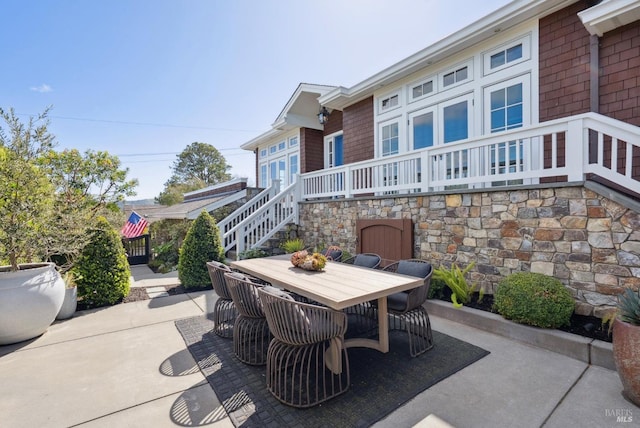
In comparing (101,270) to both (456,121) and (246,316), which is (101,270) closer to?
(246,316)

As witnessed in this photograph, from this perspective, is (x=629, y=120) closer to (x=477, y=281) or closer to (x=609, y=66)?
(x=609, y=66)

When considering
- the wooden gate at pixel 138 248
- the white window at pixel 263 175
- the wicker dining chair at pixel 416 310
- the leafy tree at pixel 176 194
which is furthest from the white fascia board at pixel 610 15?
the leafy tree at pixel 176 194

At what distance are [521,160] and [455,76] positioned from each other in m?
2.33

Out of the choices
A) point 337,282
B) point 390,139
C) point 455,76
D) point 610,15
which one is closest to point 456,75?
point 455,76

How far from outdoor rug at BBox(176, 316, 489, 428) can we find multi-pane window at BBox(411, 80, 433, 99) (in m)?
5.34

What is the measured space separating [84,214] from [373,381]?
449 cm

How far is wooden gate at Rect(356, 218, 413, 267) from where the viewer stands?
5.22m

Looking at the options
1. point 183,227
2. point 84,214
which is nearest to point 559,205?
point 84,214

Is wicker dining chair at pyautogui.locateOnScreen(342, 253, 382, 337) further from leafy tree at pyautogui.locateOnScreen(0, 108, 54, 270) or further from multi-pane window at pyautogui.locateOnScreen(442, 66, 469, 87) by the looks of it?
multi-pane window at pyautogui.locateOnScreen(442, 66, 469, 87)

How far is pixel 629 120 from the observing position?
13.5 ft

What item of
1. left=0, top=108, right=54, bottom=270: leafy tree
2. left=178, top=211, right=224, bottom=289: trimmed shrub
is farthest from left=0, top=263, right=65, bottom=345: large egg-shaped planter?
left=178, top=211, right=224, bottom=289: trimmed shrub

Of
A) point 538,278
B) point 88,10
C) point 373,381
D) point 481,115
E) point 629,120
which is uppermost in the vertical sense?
point 88,10

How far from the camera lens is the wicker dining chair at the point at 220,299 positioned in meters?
3.44

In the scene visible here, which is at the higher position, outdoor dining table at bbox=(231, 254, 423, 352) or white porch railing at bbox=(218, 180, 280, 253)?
white porch railing at bbox=(218, 180, 280, 253)
